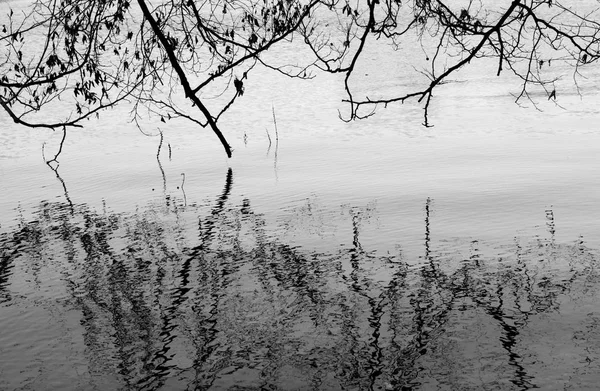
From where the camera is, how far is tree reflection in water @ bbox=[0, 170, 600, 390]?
23.7 feet

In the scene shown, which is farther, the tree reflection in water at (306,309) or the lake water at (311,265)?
the lake water at (311,265)

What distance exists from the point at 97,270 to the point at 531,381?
636 cm

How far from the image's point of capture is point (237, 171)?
1888 centimetres

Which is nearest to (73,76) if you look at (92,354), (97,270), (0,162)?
(0,162)

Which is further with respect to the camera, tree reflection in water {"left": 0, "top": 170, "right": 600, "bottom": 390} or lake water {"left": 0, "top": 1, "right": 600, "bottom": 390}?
lake water {"left": 0, "top": 1, "right": 600, "bottom": 390}

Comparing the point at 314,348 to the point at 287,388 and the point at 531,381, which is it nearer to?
the point at 287,388

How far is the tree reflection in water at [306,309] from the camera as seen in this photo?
7230mm

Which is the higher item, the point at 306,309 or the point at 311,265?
the point at 311,265

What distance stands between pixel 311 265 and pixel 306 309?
180 cm

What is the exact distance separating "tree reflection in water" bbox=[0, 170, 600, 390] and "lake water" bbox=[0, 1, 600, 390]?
0.09ft

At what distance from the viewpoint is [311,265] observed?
10.6 meters

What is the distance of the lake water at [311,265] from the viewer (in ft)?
24.4

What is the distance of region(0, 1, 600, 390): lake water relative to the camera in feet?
24.4

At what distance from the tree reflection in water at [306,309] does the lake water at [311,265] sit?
0.09 ft
